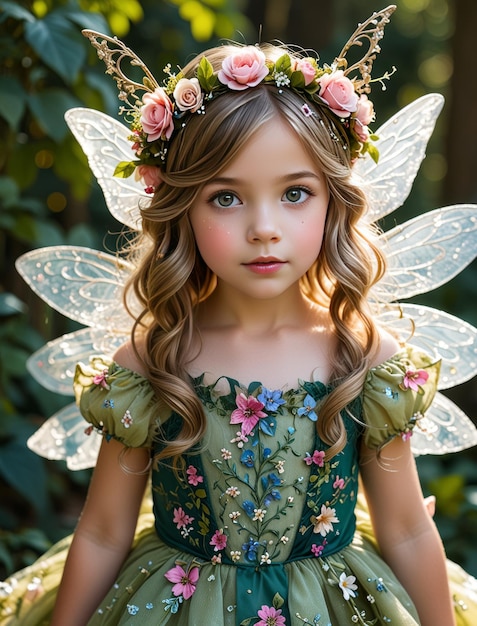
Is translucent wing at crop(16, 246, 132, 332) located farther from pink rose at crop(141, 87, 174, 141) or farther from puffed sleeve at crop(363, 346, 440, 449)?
puffed sleeve at crop(363, 346, 440, 449)

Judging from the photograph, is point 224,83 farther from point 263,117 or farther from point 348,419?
point 348,419

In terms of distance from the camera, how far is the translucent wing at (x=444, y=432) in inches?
76.2

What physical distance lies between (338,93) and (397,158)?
1.25 ft

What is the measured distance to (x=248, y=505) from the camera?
1.63 m

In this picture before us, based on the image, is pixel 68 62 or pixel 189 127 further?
pixel 68 62

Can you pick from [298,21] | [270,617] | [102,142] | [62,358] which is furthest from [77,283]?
[298,21]

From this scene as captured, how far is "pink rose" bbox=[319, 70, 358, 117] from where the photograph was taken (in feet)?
5.25

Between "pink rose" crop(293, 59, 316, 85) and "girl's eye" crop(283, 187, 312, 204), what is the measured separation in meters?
0.20

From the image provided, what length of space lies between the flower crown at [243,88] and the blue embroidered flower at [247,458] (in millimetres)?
554

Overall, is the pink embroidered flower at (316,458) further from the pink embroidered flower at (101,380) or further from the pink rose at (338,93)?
the pink rose at (338,93)

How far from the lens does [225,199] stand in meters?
1.58

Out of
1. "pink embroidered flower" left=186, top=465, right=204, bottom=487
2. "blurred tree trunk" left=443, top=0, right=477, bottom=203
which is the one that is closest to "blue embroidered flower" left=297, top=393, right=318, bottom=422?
"pink embroidered flower" left=186, top=465, right=204, bottom=487

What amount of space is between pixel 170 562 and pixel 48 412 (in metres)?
1.11

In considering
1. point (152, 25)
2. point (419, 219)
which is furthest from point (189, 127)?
point (152, 25)
